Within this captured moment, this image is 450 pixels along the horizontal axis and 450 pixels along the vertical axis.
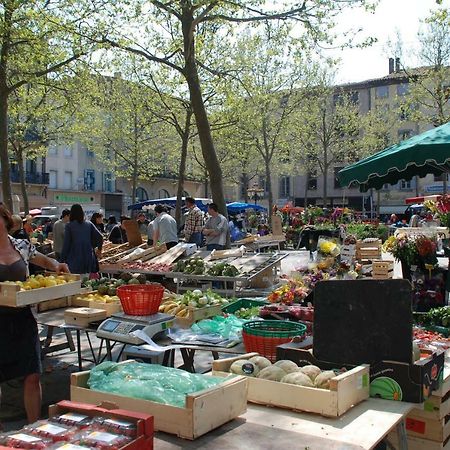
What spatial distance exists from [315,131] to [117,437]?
3859 centimetres

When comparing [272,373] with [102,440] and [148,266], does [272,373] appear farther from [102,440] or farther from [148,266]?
[148,266]

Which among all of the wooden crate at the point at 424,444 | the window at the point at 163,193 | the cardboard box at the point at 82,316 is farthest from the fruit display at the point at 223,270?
the window at the point at 163,193

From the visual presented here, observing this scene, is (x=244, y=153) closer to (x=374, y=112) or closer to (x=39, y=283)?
(x=374, y=112)

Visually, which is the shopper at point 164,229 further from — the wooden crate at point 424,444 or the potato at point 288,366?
the potato at point 288,366

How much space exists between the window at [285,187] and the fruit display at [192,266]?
48572mm

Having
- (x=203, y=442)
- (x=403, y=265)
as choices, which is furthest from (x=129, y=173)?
(x=203, y=442)

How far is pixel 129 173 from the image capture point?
115 ft

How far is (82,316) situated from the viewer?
4.68 m

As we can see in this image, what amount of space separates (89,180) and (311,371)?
4897 cm

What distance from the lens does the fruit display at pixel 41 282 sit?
402cm

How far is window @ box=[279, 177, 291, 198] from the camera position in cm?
5728

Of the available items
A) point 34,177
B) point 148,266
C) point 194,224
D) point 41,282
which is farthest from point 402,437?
point 34,177

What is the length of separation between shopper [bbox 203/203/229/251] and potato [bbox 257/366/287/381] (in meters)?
8.36

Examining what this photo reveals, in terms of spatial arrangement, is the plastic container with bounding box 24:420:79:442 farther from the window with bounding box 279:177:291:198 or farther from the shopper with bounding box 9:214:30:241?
the window with bounding box 279:177:291:198
